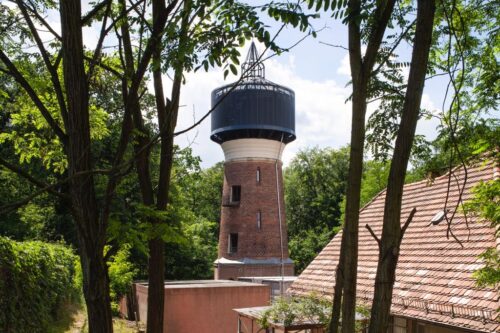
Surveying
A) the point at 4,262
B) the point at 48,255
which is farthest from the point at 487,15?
the point at 48,255

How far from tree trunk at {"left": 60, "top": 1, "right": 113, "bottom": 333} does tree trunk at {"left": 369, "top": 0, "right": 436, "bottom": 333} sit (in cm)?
165

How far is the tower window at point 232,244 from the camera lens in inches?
984

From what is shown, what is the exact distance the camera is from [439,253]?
930cm

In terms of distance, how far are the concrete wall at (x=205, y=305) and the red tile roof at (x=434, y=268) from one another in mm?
5414

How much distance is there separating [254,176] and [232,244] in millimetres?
3783

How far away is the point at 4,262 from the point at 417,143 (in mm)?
6709

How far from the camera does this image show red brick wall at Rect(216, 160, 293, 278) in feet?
80.2

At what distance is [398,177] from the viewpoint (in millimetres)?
2711

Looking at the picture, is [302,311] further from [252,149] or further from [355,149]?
[252,149]

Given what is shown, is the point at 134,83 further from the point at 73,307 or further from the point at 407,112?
the point at 73,307

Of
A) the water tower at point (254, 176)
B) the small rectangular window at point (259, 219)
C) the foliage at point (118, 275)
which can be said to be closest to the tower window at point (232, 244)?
the water tower at point (254, 176)

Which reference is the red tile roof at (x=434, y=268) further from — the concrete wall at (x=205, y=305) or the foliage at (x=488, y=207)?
the concrete wall at (x=205, y=305)

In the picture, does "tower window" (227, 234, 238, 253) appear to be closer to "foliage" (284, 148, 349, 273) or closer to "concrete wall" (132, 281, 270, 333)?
"concrete wall" (132, 281, 270, 333)

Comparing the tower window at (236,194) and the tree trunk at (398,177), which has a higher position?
the tower window at (236,194)
